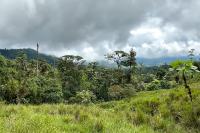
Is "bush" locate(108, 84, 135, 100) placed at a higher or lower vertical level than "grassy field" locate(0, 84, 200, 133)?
lower

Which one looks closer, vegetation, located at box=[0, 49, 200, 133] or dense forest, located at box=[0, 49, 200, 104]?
vegetation, located at box=[0, 49, 200, 133]

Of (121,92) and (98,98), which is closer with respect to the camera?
(121,92)

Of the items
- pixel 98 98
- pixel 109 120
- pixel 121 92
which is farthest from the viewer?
pixel 98 98

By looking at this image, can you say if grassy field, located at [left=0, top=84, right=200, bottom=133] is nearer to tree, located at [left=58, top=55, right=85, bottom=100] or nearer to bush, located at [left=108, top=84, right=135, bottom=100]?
bush, located at [left=108, top=84, right=135, bottom=100]

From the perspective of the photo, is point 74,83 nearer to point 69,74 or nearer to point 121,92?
point 69,74

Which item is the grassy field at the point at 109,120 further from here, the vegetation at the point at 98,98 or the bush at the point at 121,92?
the bush at the point at 121,92

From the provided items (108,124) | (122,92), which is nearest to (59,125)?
(108,124)

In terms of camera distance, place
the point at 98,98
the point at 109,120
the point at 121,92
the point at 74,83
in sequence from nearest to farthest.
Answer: the point at 109,120, the point at 121,92, the point at 98,98, the point at 74,83

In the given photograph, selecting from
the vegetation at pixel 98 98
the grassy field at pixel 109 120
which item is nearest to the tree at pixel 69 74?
the vegetation at pixel 98 98

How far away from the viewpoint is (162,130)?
32.4 ft

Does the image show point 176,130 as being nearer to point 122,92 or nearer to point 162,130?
point 162,130

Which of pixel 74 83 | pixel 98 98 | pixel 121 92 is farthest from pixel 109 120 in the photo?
pixel 74 83

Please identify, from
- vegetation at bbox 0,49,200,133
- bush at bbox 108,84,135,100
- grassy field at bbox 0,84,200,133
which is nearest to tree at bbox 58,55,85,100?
vegetation at bbox 0,49,200,133

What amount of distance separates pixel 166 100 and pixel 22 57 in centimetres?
8503
